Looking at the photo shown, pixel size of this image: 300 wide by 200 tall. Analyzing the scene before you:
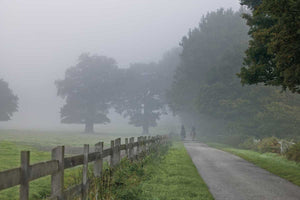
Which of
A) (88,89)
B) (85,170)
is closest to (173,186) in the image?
(85,170)

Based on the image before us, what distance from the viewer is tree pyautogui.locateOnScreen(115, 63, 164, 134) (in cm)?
8069

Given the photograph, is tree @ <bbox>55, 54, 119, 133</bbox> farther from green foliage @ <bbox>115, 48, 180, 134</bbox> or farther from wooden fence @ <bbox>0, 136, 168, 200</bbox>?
wooden fence @ <bbox>0, 136, 168, 200</bbox>

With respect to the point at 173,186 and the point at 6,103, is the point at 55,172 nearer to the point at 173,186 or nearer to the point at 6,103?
the point at 173,186

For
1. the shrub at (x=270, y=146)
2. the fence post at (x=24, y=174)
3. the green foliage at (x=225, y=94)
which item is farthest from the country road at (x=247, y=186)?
the shrub at (x=270, y=146)

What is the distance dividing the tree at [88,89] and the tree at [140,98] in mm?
3811

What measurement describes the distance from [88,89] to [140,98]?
13612 millimetres

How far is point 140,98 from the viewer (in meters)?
83.0

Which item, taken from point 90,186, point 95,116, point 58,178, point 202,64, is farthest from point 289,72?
point 95,116

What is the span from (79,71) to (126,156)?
65233 millimetres

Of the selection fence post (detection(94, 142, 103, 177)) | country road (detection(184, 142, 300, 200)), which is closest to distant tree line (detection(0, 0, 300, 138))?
country road (detection(184, 142, 300, 200))

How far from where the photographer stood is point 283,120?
35281 mm

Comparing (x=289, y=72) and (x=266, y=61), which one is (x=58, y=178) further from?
(x=266, y=61)

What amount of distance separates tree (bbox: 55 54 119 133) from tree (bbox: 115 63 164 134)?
12.5 feet

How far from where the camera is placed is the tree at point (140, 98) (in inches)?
3177
